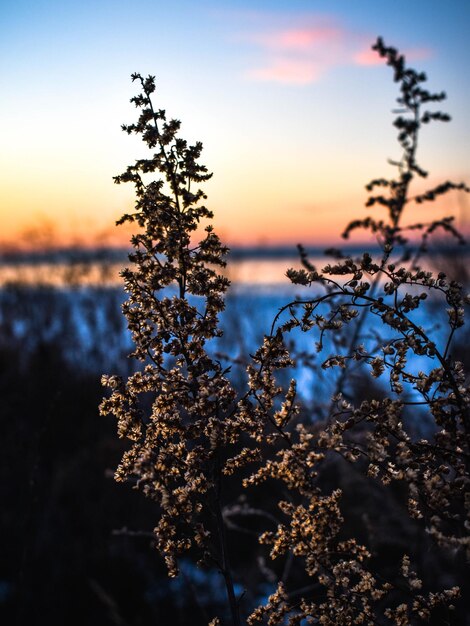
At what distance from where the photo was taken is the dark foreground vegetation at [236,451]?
1727mm

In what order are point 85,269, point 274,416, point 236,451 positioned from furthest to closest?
point 85,269 < point 236,451 < point 274,416

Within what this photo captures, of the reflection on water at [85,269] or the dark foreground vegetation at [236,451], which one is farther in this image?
the reflection on water at [85,269]

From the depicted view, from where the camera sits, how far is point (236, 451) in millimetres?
5914

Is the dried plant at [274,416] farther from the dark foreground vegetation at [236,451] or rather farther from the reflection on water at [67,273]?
the reflection on water at [67,273]

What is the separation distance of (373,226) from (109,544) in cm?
569

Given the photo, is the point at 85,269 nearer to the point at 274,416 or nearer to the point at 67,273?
the point at 67,273

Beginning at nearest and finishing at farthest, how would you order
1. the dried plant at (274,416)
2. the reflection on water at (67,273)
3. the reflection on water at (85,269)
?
1. the dried plant at (274,416)
2. the reflection on water at (85,269)
3. the reflection on water at (67,273)

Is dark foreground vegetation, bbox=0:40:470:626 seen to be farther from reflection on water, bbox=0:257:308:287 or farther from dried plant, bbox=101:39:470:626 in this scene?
reflection on water, bbox=0:257:308:287

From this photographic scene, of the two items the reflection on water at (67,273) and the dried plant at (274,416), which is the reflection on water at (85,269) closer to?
the reflection on water at (67,273)

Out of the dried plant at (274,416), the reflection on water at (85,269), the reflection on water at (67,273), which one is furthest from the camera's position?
the reflection on water at (67,273)

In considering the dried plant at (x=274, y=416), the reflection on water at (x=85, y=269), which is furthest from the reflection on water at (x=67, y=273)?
the dried plant at (x=274, y=416)

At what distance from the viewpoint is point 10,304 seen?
17812 millimetres

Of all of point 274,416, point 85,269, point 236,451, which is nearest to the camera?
point 274,416

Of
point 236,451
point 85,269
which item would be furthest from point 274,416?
point 85,269
